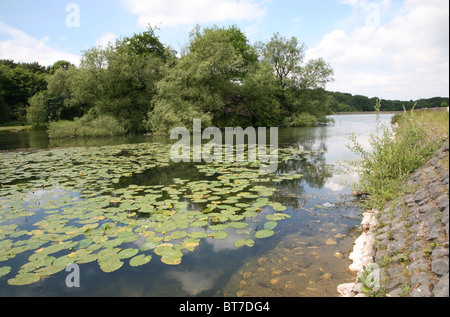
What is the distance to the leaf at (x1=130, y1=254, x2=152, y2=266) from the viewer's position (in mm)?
2896

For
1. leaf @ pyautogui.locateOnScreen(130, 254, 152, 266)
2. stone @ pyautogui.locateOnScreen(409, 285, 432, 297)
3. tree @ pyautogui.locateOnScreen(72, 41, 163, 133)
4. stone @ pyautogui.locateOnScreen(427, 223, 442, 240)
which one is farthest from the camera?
tree @ pyautogui.locateOnScreen(72, 41, 163, 133)

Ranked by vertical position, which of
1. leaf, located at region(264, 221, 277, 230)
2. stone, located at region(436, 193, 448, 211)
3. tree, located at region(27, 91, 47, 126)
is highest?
tree, located at region(27, 91, 47, 126)

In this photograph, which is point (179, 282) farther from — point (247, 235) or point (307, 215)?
point (307, 215)

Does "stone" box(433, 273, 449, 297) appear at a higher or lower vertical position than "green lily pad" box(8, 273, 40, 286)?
higher

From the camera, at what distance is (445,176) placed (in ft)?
9.73

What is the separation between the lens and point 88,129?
20484 millimetres

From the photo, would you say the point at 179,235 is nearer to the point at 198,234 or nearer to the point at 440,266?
the point at 198,234

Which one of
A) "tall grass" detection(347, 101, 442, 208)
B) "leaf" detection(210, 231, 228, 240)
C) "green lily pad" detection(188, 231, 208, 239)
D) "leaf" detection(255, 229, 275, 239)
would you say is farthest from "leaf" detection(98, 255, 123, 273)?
"tall grass" detection(347, 101, 442, 208)

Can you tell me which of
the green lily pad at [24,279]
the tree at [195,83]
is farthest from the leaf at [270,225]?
the tree at [195,83]

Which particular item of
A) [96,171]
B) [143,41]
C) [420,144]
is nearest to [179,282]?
[420,144]

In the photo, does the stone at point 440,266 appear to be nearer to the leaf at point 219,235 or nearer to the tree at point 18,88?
the leaf at point 219,235

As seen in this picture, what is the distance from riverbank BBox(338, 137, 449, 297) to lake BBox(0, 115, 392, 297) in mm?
271

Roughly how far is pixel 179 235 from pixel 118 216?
1.31m

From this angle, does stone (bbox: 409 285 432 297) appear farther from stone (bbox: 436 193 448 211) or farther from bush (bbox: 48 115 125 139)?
bush (bbox: 48 115 125 139)
